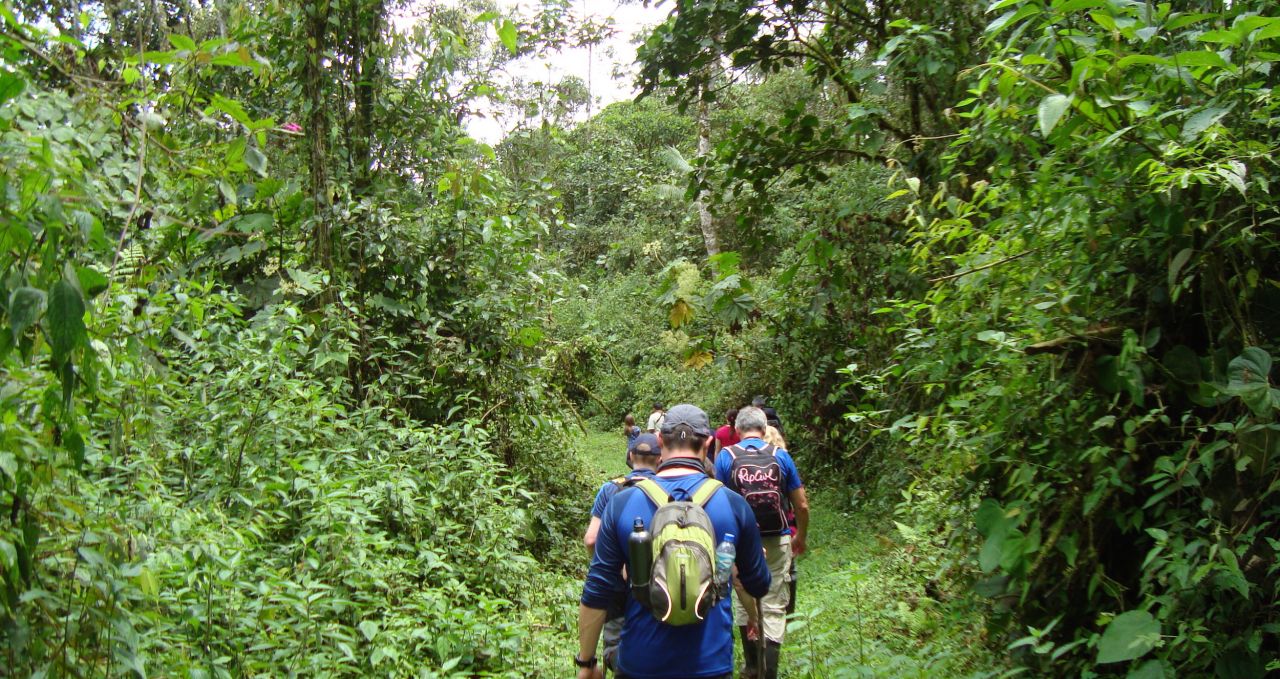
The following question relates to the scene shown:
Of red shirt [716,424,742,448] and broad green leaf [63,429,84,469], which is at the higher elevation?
broad green leaf [63,429,84,469]

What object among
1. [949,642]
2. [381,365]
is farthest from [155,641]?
[381,365]

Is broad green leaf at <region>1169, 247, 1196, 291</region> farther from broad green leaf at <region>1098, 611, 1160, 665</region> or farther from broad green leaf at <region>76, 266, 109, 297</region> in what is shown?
broad green leaf at <region>76, 266, 109, 297</region>

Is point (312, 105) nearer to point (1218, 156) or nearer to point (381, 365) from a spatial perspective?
point (381, 365)

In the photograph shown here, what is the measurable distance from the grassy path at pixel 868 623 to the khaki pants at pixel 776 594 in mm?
120

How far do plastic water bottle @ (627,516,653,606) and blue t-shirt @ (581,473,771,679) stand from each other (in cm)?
14

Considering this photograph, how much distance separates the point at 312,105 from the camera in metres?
7.96

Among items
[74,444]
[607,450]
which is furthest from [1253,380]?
[607,450]

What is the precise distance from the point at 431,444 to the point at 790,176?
30.8ft

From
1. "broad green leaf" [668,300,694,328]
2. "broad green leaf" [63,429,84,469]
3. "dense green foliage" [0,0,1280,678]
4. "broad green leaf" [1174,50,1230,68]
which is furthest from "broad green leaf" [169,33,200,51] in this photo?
"broad green leaf" [668,300,694,328]

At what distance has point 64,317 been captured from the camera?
1944 millimetres

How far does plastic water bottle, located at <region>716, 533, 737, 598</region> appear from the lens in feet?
10.5

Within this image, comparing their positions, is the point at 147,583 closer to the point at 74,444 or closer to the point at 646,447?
the point at 74,444

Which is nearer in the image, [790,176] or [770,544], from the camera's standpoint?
[770,544]

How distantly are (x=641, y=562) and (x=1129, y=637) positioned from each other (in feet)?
6.09
